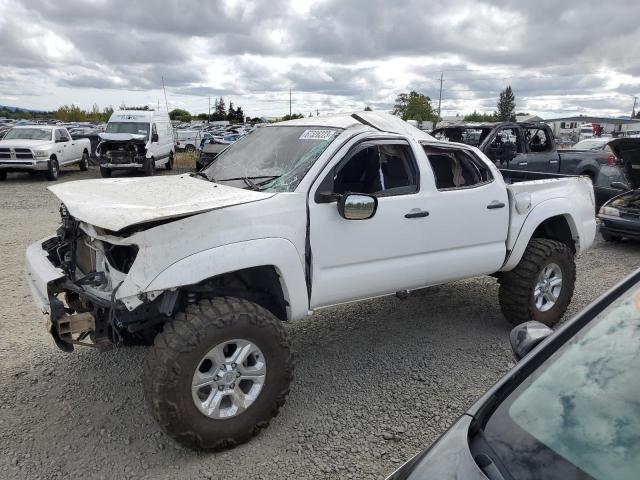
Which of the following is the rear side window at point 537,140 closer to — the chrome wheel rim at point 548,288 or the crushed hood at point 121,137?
the chrome wheel rim at point 548,288

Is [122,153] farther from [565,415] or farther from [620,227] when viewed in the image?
[565,415]

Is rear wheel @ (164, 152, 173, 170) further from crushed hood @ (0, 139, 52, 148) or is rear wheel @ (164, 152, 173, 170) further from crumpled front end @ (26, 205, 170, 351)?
crumpled front end @ (26, 205, 170, 351)

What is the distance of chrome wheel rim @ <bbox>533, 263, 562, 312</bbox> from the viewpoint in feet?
15.9

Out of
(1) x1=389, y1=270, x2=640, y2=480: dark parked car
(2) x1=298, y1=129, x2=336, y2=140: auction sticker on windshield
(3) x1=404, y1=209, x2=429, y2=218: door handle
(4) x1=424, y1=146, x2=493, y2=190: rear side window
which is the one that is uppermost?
(2) x1=298, y1=129, x2=336, y2=140: auction sticker on windshield

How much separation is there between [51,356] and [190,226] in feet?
7.04

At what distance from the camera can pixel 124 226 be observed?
2.73 metres

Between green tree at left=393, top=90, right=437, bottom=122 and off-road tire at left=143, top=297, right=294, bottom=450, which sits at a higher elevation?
green tree at left=393, top=90, right=437, bottom=122

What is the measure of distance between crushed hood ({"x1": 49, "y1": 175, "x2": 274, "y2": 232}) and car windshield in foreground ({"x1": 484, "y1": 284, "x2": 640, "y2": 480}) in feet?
6.61

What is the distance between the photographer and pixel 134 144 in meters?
17.6

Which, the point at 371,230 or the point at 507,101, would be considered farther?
the point at 507,101

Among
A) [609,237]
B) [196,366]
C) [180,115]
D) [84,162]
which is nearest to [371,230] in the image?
[196,366]

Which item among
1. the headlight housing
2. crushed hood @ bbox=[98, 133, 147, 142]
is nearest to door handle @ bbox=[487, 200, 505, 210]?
the headlight housing

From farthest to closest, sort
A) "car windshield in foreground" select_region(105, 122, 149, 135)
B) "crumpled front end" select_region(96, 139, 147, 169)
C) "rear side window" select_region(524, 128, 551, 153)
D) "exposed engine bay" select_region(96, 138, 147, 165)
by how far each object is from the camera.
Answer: "car windshield in foreground" select_region(105, 122, 149, 135)
"exposed engine bay" select_region(96, 138, 147, 165)
"crumpled front end" select_region(96, 139, 147, 169)
"rear side window" select_region(524, 128, 551, 153)

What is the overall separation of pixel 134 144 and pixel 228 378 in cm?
1617
